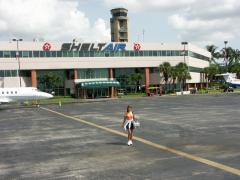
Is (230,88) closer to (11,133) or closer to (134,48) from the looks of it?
(134,48)

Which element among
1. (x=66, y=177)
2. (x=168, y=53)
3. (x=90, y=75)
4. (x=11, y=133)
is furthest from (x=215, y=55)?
(x=66, y=177)

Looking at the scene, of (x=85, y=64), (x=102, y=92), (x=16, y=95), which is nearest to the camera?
(x=16, y=95)

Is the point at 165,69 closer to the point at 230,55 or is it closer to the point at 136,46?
the point at 136,46

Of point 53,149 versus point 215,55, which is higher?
point 215,55

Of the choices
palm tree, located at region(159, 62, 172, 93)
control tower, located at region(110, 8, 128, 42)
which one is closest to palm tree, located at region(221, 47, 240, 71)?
control tower, located at region(110, 8, 128, 42)

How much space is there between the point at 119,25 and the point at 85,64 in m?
65.1

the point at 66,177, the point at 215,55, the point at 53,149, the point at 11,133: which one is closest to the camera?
the point at 66,177

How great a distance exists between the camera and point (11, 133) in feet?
79.9

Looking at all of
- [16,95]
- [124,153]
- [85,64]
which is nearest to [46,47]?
[85,64]

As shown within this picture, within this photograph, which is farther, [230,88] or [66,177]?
[230,88]

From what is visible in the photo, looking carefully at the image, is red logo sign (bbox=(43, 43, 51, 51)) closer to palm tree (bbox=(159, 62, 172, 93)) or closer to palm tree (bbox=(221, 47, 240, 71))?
palm tree (bbox=(159, 62, 172, 93))

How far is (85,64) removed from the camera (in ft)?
307

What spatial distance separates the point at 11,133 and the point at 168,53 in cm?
8081

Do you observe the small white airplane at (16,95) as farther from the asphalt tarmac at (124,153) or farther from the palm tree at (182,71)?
the palm tree at (182,71)
